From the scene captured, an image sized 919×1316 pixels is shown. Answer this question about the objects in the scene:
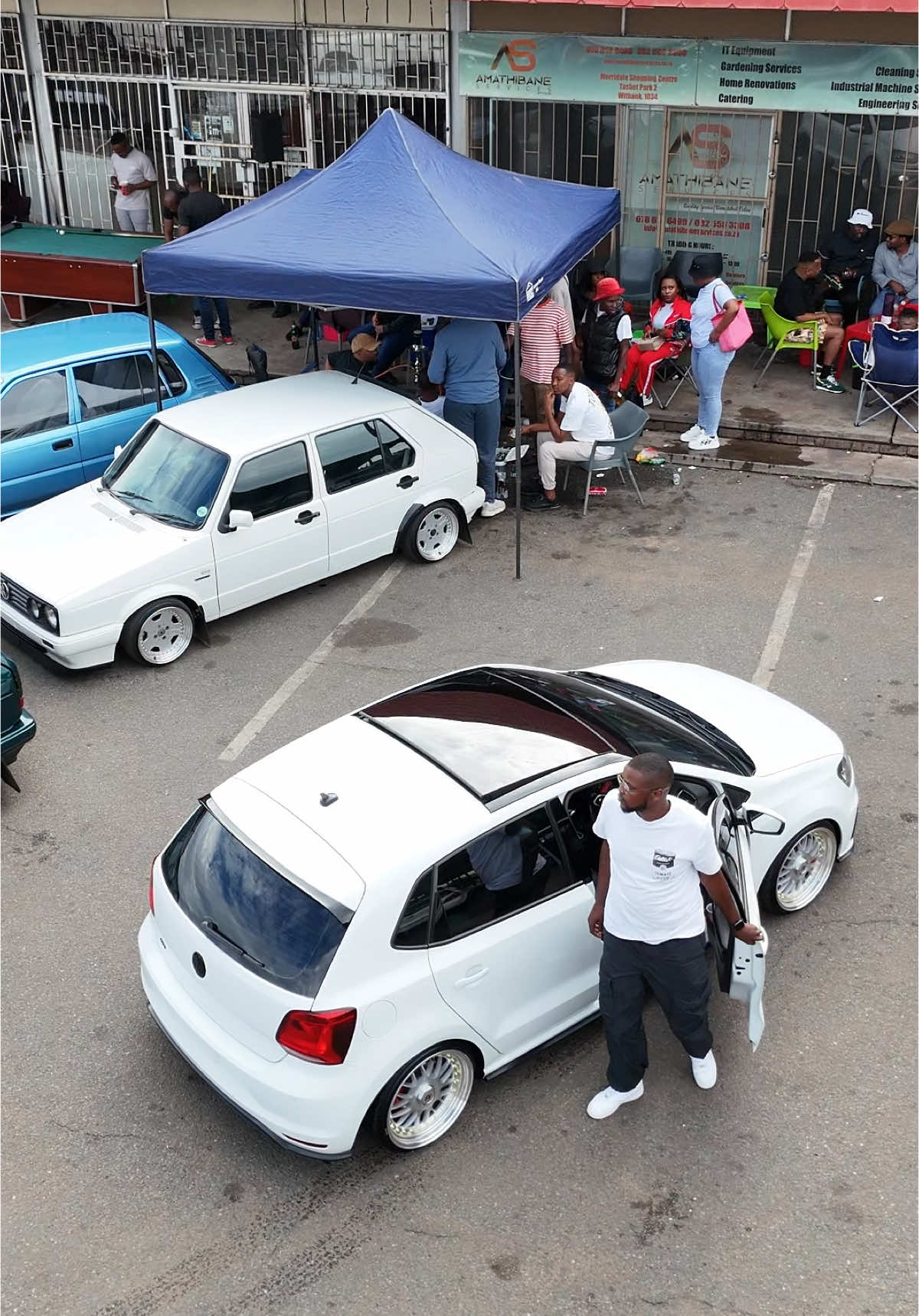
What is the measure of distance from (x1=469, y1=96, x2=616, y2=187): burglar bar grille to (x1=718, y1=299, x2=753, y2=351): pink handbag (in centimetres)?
390

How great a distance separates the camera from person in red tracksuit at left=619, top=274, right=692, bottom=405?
40.3 ft

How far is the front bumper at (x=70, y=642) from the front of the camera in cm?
827

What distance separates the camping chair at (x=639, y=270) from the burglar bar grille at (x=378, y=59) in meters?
2.74

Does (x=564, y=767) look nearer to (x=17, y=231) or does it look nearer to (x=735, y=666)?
(x=735, y=666)

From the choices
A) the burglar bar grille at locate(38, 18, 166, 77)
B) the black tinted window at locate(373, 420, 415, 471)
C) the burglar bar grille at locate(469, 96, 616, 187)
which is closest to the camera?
the black tinted window at locate(373, 420, 415, 471)

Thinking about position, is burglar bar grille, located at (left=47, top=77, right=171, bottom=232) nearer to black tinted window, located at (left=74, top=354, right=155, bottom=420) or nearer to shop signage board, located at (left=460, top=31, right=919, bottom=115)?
shop signage board, located at (left=460, top=31, right=919, bottom=115)

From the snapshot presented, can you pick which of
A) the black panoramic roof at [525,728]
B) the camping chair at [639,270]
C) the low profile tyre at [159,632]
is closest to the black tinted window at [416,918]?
the black panoramic roof at [525,728]

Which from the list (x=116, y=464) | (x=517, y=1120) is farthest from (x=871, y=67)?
(x=517, y=1120)

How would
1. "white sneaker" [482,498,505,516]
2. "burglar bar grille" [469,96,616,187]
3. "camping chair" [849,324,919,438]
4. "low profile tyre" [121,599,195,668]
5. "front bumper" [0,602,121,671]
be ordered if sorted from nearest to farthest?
"front bumper" [0,602,121,671] < "low profile tyre" [121,599,195,668] < "white sneaker" [482,498,505,516] < "camping chair" [849,324,919,438] < "burglar bar grille" [469,96,616,187]

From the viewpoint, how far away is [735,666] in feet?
28.3

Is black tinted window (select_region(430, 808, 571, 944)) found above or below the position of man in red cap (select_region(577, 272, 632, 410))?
below

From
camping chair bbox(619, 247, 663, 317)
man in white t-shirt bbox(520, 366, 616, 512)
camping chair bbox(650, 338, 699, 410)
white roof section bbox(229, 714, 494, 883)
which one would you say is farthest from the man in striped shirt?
white roof section bbox(229, 714, 494, 883)

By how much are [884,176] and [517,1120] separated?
11529 mm

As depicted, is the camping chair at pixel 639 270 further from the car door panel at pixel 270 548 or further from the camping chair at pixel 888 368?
the car door panel at pixel 270 548
